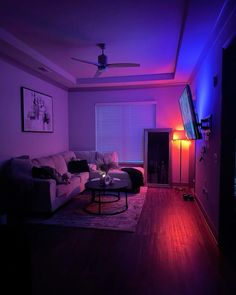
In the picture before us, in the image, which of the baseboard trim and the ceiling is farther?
the baseboard trim

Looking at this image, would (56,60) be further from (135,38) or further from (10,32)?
(135,38)

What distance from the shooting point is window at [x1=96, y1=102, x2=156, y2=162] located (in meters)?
6.16

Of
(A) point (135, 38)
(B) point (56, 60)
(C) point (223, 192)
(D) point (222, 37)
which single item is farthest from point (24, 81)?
(C) point (223, 192)

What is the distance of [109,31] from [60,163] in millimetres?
3174

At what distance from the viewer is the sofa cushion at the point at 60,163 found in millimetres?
5000

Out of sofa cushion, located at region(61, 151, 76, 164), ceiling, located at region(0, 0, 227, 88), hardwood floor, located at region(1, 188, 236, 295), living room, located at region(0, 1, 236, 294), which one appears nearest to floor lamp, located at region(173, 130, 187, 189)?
living room, located at region(0, 1, 236, 294)

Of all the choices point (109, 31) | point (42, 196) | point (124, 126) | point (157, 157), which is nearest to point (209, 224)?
point (42, 196)

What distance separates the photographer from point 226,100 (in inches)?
101

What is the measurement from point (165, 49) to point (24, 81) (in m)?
2.93

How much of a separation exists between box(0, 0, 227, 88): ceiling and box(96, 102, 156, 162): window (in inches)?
59.2

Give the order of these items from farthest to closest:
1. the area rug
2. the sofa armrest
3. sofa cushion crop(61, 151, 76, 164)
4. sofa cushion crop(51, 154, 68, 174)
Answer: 1. sofa cushion crop(61, 151, 76, 164)
2. sofa cushion crop(51, 154, 68, 174)
3. the sofa armrest
4. the area rug

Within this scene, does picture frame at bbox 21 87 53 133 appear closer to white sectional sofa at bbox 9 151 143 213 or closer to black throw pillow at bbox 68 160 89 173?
white sectional sofa at bbox 9 151 143 213

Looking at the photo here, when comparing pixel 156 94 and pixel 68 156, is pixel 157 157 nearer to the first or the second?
pixel 156 94

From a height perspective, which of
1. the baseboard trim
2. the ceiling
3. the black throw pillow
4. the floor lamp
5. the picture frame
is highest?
the ceiling
